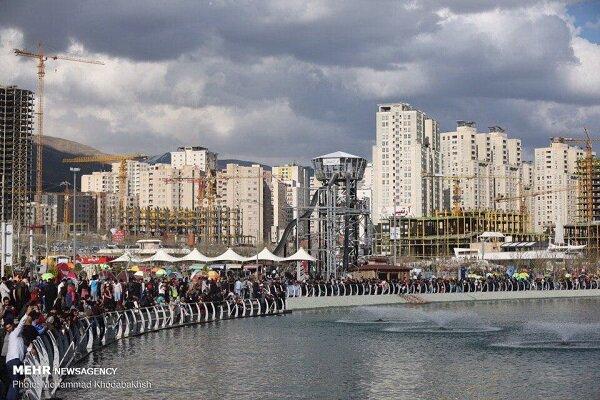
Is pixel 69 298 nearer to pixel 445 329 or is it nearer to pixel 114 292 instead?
pixel 114 292

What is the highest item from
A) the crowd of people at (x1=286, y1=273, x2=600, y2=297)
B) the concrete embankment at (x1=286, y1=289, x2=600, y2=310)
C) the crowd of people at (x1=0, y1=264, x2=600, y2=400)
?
the crowd of people at (x1=0, y1=264, x2=600, y2=400)

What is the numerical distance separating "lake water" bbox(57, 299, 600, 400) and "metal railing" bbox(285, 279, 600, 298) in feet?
56.2

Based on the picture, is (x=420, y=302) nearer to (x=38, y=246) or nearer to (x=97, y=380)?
(x=97, y=380)

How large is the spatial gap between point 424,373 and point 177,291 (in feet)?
84.7

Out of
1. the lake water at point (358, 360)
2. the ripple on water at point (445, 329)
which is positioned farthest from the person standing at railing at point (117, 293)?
the ripple on water at point (445, 329)

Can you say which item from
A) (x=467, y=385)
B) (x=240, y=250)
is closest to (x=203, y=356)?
(x=467, y=385)

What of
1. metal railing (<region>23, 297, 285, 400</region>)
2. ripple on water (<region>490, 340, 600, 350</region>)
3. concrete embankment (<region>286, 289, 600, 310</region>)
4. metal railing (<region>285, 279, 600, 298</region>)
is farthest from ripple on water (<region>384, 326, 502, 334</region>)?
metal railing (<region>285, 279, 600, 298</region>)

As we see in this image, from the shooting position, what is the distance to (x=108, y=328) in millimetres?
41719

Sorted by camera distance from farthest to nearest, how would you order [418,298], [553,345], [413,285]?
[413,285] < [418,298] < [553,345]

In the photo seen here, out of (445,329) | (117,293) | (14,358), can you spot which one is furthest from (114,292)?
(14,358)

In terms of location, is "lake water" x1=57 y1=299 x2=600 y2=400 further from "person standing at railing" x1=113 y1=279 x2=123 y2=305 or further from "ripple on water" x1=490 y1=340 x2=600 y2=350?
"person standing at railing" x1=113 y1=279 x2=123 y2=305

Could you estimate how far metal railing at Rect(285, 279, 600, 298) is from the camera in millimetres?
78963

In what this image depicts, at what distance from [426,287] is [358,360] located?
56530 millimetres

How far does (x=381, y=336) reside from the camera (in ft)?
165
